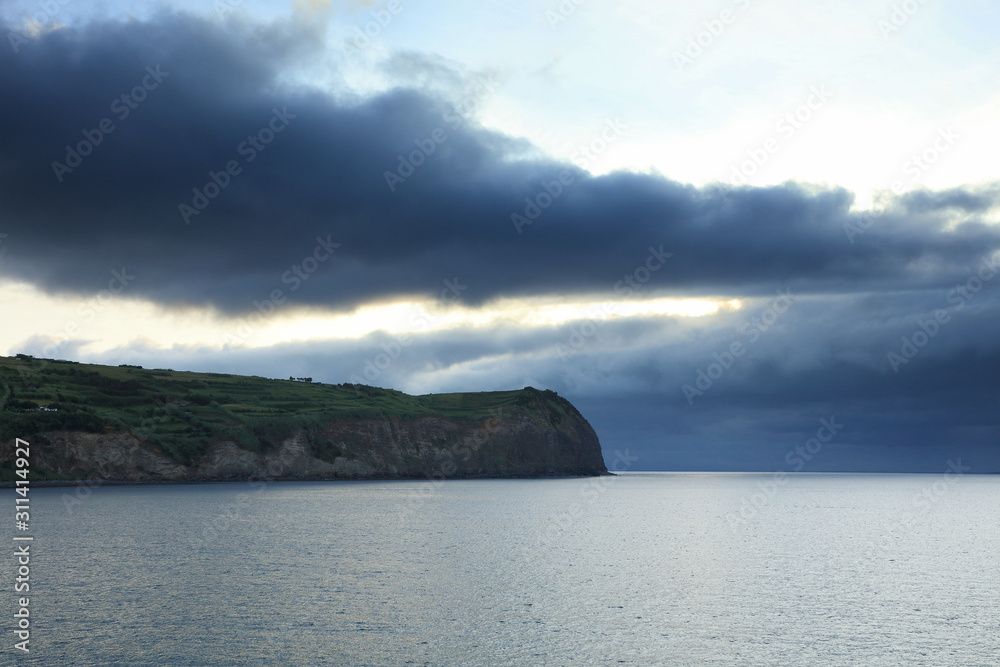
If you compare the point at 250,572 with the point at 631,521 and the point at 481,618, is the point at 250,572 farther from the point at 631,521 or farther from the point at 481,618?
the point at 631,521

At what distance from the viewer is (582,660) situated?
33.7m

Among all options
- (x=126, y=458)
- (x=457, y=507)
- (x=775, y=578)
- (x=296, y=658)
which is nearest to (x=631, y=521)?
(x=457, y=507)

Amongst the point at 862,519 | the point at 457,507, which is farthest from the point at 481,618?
the point at 862,519

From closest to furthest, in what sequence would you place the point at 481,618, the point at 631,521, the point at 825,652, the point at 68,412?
the point at 825,652 → the point at 481,618 → the point at 631,521 → the point at 68,412

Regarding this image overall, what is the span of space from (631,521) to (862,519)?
142 ft

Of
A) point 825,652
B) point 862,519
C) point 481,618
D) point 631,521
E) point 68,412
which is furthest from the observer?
point 68,412

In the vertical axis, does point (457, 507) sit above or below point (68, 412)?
below

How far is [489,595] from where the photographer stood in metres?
47.9

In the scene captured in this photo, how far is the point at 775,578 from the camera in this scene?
2261 inches

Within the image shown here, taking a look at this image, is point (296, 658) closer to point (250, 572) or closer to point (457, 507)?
point (250, 572)

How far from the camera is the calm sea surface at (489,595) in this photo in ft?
115

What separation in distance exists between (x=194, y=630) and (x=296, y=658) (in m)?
7.57

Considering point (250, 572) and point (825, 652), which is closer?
point (825, 652)

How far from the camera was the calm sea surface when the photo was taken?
3494cm
